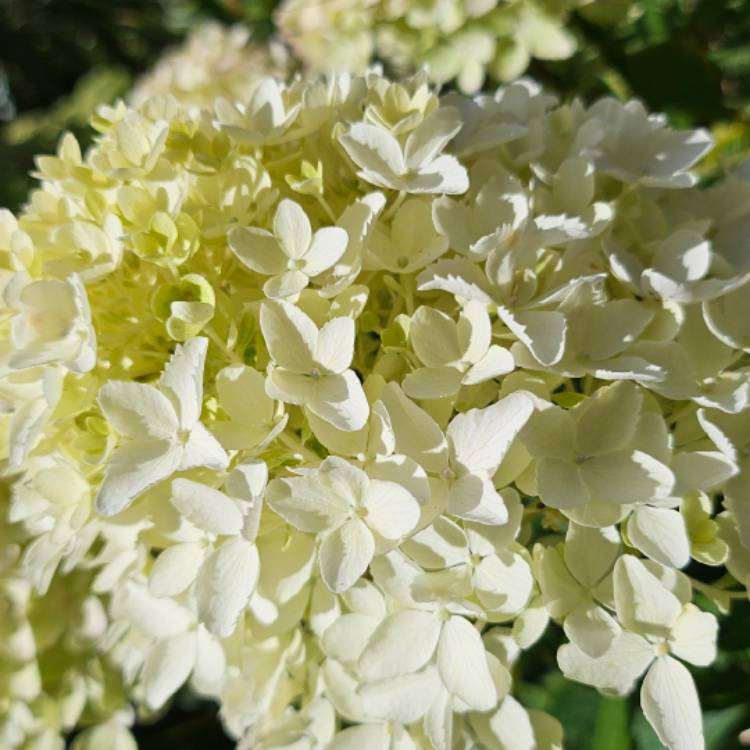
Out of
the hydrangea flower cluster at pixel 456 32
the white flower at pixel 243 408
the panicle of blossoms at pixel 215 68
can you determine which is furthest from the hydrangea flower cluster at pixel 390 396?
the panicle of blossoms at pixel 215 68

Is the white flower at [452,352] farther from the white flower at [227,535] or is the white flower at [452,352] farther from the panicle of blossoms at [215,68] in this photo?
the panicle of blossoms at [215,68]

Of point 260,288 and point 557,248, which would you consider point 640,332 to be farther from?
point 260,288

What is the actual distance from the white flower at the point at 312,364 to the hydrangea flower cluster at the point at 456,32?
1.38 ft

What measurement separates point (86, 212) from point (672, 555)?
1.07ft

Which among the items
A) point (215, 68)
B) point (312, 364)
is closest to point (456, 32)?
point (215, 68)

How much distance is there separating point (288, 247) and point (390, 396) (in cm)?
9

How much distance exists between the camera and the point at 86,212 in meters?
0.44

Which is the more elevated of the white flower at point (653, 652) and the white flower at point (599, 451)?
the white flower at point (599, 451)

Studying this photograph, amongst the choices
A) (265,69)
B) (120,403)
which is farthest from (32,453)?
(265,69)

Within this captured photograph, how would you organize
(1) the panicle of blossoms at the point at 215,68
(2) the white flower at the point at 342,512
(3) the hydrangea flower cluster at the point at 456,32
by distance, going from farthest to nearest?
1. (1) the panicle of blossoms at the point at 215,68
2. (3) the hydrangea flower cluster at the point at 456,32
3. (2) the white flower at the point at 342,512

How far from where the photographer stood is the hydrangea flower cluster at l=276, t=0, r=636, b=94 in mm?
754

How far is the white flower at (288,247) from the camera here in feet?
1.28

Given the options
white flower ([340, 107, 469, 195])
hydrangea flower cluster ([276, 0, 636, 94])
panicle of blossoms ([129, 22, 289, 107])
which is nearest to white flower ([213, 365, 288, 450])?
white flower ([340, 107, 469, 195])

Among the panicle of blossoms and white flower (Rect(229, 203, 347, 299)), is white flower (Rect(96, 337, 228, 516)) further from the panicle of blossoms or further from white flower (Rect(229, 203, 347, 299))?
the panicle of blossoms
